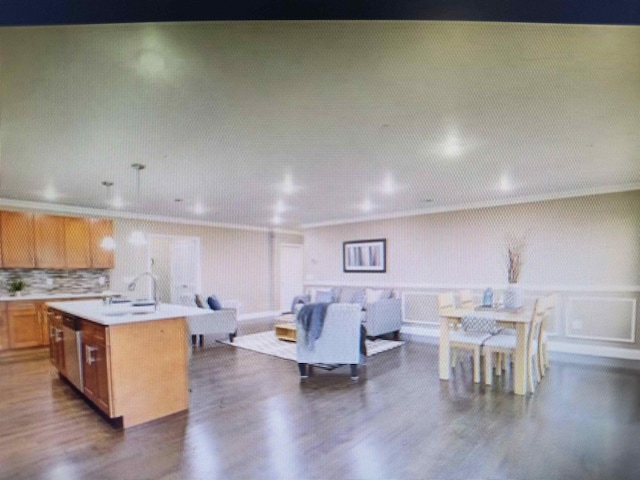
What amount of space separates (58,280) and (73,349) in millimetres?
3220

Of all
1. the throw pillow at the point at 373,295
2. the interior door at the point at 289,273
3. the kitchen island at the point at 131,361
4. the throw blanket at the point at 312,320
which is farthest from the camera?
the interior door at the point at 289,273

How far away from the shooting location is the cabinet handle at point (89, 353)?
2908mm

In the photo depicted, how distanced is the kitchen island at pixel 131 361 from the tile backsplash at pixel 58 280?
311 cm

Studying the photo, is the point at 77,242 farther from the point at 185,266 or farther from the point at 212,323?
the point at 212,323

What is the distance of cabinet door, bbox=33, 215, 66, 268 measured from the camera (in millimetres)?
5367

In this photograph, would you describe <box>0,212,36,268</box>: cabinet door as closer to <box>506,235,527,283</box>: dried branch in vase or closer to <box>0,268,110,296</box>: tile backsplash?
<box>0,268,110,296</box>: tile backsplash

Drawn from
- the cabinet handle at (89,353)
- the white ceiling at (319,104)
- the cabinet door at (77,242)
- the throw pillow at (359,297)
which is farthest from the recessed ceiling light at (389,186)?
the cabinet door at (77,242)

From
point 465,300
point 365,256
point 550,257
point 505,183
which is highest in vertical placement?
point 505,183

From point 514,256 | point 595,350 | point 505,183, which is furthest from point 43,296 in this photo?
point 595,350

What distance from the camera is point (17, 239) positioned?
5188mm

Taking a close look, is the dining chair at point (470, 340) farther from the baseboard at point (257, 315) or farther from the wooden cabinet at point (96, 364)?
the baseboard at point (257, 315)

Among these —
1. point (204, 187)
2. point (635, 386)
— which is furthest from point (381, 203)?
point (635, 386)

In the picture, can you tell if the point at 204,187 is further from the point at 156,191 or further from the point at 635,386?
the point at 635,386

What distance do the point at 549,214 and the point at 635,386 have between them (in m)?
2.39
